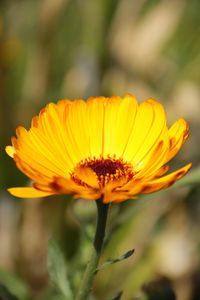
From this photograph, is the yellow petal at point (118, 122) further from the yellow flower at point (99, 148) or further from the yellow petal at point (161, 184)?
the yellow petal at point (161, 184)

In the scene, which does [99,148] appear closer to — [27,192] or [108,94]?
[27,192]

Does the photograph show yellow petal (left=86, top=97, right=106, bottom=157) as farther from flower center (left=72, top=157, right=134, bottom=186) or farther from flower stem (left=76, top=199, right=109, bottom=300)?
flower stem (left=76, top=199, right=109, bottom=300)

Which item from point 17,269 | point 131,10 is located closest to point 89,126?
point 17,269

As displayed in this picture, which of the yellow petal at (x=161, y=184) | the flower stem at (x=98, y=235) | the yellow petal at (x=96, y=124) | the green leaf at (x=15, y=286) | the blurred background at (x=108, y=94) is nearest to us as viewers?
the yellow petal at (x=161, y=184)

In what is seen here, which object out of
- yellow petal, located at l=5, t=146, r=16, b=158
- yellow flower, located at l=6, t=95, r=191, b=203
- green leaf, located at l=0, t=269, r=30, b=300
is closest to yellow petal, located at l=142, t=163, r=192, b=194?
yellow flower, located at l=6, t=95, r=191, b=203

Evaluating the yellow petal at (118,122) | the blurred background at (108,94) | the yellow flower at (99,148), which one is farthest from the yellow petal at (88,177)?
the blurred background at (108,94)
